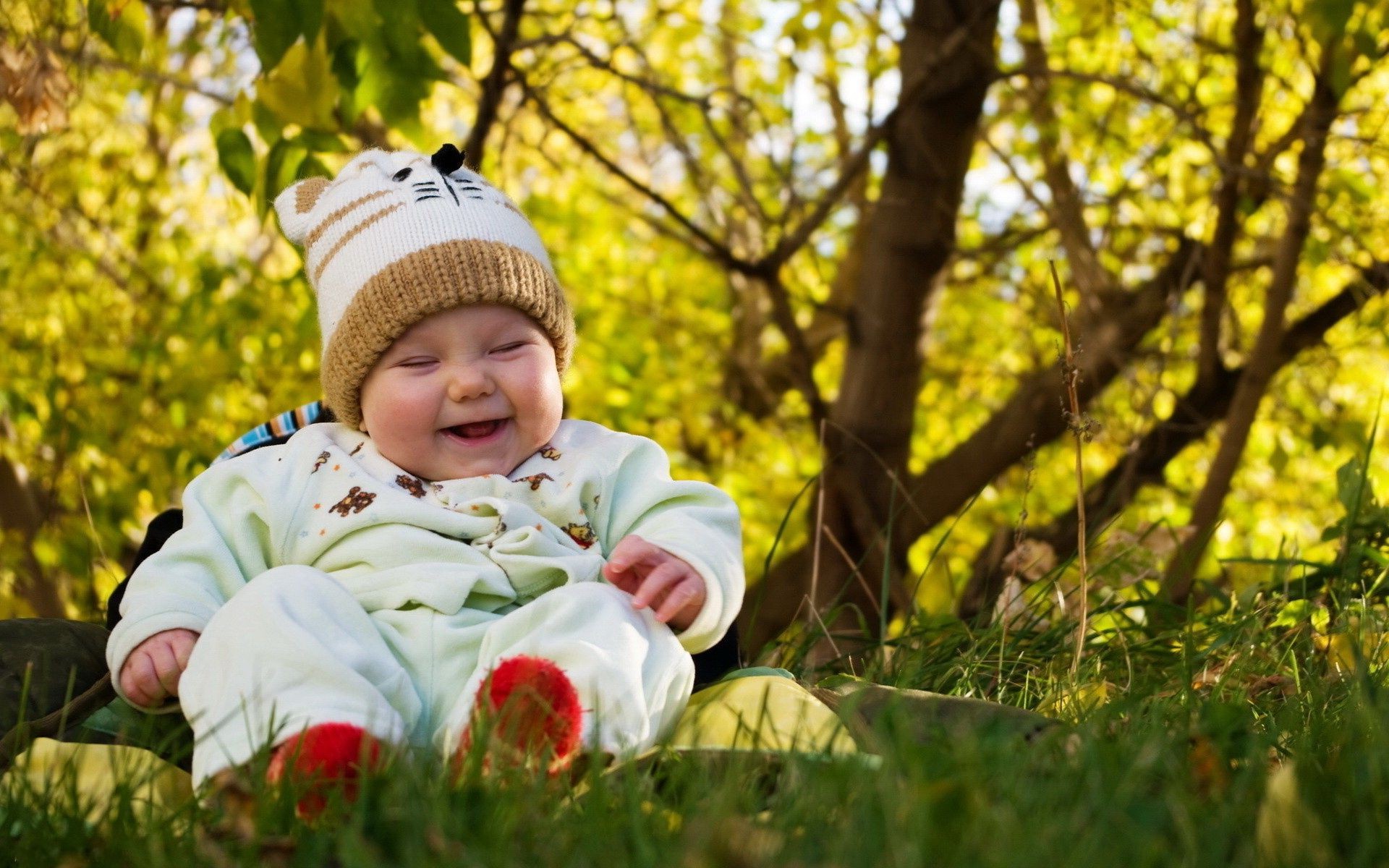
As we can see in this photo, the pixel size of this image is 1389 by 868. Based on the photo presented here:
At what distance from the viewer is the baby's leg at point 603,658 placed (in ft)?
6.04

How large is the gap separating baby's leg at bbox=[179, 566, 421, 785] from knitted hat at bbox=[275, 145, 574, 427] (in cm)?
Answer: 50

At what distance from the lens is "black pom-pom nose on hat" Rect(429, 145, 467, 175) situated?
2.50m

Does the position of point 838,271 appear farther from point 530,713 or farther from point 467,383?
point 530,713

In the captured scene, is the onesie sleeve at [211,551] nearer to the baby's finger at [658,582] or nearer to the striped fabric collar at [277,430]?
the striped fabric collar at [277,430]

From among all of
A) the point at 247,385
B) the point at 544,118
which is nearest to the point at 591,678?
the point at 544,118

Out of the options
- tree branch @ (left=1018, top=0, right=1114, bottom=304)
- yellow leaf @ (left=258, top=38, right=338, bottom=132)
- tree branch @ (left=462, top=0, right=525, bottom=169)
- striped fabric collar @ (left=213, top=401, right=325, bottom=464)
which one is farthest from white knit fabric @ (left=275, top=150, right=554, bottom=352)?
tree branch @ (left=1018, top=0, right=1114, bottom=304)

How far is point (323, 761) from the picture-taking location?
Answer: 5.54 ft

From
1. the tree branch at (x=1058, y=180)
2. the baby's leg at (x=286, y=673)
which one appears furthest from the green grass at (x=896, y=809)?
the tree branch at (x=1058, y=180)

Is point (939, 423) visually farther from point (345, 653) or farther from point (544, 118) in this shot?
point (345, 653)

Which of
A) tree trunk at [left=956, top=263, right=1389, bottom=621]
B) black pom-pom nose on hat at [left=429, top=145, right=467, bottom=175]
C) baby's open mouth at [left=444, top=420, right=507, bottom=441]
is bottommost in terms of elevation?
baby's open mouth at [left=444, top=420, right=507, bottom=441]

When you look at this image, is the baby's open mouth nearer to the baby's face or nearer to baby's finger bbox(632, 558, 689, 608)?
the baby's face

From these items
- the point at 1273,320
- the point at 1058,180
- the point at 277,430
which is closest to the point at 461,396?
the point at 277,430

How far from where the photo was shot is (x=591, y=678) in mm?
1844

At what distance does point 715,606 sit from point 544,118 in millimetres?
2798
